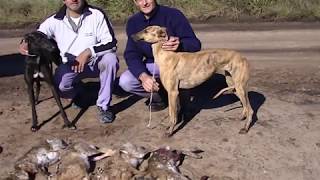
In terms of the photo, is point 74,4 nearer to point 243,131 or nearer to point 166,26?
point 166,26

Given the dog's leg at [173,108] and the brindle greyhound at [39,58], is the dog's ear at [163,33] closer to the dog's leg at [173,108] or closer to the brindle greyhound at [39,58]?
the dog's leg at [173,108]

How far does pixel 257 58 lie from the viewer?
9.77 meters

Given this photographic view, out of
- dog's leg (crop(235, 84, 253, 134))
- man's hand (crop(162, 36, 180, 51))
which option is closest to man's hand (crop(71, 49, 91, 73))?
man's hand (crop(162, 36, 180, 51))

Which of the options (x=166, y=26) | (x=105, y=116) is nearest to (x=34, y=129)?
(x=105, y=116)

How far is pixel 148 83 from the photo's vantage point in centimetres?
623

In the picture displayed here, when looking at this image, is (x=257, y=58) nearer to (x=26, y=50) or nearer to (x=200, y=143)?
(x=200, y=143)

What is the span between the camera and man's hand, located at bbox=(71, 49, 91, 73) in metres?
6.39

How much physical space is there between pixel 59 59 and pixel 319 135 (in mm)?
3056


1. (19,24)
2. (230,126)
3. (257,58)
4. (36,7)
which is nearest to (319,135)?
(230,126)

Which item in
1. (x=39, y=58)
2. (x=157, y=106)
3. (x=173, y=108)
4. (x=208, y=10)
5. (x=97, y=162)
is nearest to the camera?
(x=97, y=162)

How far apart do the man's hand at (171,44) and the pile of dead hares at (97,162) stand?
42.4 inches

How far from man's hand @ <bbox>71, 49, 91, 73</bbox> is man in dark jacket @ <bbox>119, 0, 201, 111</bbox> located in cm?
46

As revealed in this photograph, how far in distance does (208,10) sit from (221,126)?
7.91 metres

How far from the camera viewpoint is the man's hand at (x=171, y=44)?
591cm
